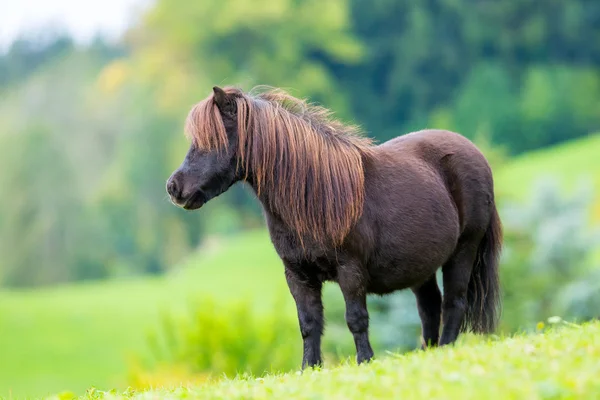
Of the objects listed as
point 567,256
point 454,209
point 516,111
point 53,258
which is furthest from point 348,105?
point 454,209

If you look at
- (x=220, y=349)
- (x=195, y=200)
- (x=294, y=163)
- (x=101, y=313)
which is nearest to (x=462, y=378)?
(x=294, y=163)

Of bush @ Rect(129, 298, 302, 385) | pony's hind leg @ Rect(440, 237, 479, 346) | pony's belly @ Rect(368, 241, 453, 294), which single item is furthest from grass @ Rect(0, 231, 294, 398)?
pony's belly @ Rect(368, 241, 453, 294)

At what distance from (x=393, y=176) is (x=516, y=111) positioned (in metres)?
53.4

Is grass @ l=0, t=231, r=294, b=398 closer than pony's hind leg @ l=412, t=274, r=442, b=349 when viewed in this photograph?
No

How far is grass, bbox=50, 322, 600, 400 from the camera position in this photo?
402 cm

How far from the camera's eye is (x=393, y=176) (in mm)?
6734

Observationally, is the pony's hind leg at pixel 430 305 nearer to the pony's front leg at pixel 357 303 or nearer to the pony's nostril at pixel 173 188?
the pony's front leg at pixel 357 303

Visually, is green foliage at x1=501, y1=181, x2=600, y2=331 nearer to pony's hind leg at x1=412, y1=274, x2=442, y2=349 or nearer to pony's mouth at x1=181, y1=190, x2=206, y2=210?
pony's hind leg at x1=412, y1=274, x2=442, y2=349

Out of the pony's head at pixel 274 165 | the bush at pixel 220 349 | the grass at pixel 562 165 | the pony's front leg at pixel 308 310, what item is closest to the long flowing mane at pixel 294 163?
the pony's head at pixel 274 165

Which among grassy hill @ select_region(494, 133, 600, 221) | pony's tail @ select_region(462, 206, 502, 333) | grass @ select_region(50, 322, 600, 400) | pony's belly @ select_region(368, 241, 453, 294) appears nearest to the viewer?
grass @ select_region(50, 322, 600, 400)

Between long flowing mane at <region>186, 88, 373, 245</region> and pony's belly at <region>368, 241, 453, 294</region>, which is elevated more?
long flowing mane at <region>186, 88, 373, 245</region>

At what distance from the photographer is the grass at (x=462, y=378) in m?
4.02

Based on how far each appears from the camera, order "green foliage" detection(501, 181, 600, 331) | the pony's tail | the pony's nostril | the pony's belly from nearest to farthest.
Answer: the pony's nostril → the pony's belly → the pony's tail → "green foliage" detection(501, 181, 600, 331)


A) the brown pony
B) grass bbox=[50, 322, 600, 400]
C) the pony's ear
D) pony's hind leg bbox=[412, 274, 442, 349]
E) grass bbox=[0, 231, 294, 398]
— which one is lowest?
grass bbox=[0, 231, 294, 398]
